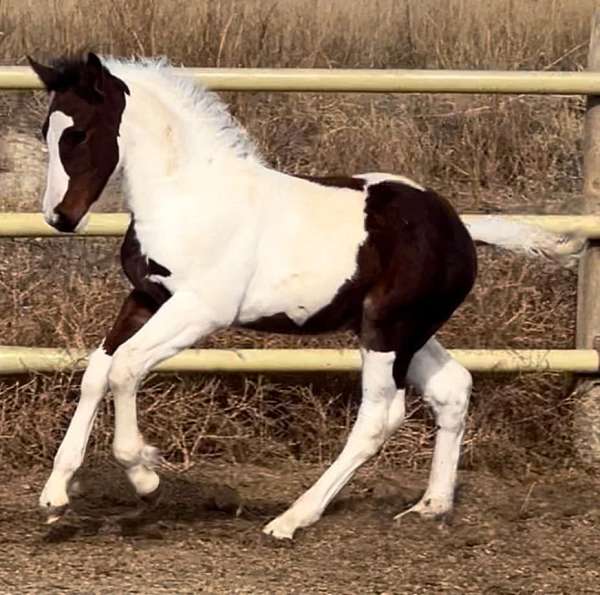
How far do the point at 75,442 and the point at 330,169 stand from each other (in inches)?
114

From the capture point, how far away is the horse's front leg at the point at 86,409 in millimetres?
4152

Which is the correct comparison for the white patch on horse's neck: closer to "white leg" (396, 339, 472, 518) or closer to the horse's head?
the horse's head

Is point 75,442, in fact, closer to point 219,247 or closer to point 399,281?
point 219,247

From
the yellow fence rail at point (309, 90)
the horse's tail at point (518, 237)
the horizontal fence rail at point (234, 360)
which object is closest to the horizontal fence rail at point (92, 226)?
the yellow fence rail at point (309, 90)

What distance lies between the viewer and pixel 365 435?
447cm

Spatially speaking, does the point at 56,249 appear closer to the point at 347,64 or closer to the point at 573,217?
the point at 573,217

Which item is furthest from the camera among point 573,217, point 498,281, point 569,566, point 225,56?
point 225,56

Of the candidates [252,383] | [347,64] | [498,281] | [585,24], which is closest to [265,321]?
[252,383]

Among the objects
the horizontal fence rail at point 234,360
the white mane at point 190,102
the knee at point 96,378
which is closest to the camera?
the knee at point 96,378

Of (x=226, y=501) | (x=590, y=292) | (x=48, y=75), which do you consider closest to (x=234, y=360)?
(x=226, y=501)

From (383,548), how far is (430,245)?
0.93 metres

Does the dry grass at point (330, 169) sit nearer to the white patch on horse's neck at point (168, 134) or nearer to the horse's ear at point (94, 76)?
the white patch on horse's neck at point (168, 134)

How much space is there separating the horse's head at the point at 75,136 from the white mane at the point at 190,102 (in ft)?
0.64

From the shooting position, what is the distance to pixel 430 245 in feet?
14.8
